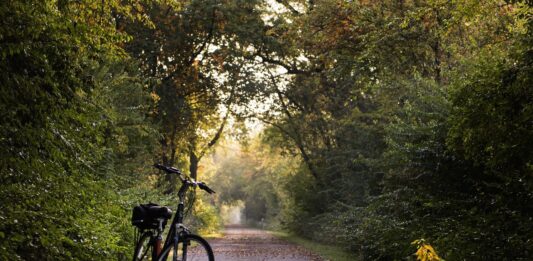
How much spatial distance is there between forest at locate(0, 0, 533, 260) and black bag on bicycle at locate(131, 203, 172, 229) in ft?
2.61

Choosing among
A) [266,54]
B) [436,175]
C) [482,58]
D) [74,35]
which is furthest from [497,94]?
[266,54]

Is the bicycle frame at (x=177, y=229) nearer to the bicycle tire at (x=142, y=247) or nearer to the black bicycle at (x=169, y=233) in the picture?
the black bicycle at (x=169, y=233)

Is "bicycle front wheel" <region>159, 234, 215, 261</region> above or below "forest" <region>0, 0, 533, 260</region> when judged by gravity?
below

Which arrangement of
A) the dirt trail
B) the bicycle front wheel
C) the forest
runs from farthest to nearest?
the dirt trail
the forest
the bicycle front wheel

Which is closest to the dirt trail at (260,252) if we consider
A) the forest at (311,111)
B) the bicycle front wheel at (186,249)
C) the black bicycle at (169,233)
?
the forest at (311,111)

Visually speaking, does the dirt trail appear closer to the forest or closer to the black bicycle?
the forest

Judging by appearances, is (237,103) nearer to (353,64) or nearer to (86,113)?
(353,64)

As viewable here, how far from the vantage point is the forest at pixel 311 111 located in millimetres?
6477

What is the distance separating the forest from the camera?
6477 millimetres

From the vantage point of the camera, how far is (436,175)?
10750mm

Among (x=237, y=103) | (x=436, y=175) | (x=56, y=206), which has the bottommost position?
(x=56, y=206)

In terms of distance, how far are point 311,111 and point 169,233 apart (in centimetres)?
2244

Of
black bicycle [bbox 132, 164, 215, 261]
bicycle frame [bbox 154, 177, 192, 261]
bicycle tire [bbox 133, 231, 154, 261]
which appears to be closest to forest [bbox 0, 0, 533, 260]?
bicycle tire [bbox 133, 231, 154, 261]

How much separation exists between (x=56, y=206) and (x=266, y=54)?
62.1ft
